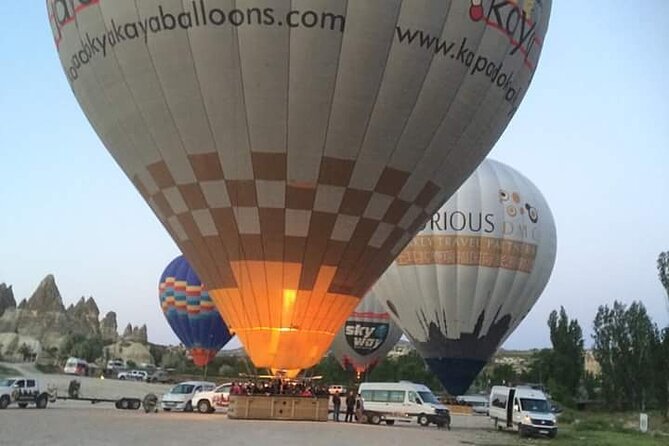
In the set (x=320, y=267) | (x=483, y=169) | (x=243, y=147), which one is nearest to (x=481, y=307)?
(x=483, y=169)

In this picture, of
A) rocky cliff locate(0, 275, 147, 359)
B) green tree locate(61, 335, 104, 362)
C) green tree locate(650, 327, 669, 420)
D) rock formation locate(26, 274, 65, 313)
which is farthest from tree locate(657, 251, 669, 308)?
rock formation locate(26, 274, 65, 313)

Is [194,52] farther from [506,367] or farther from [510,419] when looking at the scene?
[506,367]

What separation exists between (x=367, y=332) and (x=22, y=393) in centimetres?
2053

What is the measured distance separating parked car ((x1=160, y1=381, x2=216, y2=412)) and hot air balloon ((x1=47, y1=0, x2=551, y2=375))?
739cm

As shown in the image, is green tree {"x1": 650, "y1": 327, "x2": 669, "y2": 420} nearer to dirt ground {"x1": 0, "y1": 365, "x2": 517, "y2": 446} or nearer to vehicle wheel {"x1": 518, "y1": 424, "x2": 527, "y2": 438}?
vehicle wheel {"x1": 518, "y1": 424, "x2": 527, "y2": 438}

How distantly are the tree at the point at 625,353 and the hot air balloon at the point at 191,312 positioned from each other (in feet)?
67.2

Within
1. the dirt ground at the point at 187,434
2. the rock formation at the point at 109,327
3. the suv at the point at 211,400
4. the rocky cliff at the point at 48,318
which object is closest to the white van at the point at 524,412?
the dirt ground at the point at 187,434

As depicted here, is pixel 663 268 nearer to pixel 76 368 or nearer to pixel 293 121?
pixel 293 121

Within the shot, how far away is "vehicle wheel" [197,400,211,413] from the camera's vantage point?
70.7ft

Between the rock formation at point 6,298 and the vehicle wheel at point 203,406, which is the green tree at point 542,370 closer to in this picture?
the vehicle wheel at point 203,406

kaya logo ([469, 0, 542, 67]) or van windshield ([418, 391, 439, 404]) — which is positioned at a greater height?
kaya logo ([469, 0, 542, 67])

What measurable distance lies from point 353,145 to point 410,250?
580 inches

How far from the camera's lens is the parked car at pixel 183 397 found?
22047mm

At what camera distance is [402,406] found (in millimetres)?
19891
